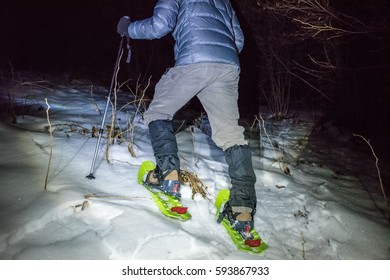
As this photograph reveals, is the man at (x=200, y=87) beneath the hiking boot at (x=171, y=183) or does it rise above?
above

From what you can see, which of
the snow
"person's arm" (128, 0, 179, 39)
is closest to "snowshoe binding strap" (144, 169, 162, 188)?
the snow

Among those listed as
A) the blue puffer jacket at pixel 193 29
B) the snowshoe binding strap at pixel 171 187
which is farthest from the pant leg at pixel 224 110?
the snowshoe binding strap at pixel 171 187

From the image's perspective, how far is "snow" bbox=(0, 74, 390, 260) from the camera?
5.35ft

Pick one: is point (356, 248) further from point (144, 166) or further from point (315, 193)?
point (144, 166)

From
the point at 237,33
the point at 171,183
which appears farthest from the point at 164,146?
the point at 237,33

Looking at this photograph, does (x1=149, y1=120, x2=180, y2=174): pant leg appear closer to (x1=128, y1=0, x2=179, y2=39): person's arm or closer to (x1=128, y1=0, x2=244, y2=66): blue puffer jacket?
(x1=128, y1=0, x2=244, y2=66): blue puffer jacket

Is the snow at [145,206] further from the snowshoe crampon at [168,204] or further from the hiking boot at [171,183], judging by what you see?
the hiking boot at [171,183]

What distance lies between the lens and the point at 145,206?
204 centimetres

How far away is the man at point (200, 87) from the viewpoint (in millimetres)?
2115

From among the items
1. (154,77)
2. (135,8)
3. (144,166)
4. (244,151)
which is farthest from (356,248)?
(135,8)

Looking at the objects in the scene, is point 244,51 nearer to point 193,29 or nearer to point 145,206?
point 193,29

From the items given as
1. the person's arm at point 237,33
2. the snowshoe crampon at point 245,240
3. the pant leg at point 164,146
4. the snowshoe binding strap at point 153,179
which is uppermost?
the person's arm at point 237,33

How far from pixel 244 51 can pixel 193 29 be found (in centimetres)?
604

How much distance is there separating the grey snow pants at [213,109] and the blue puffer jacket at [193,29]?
0.08 meters
